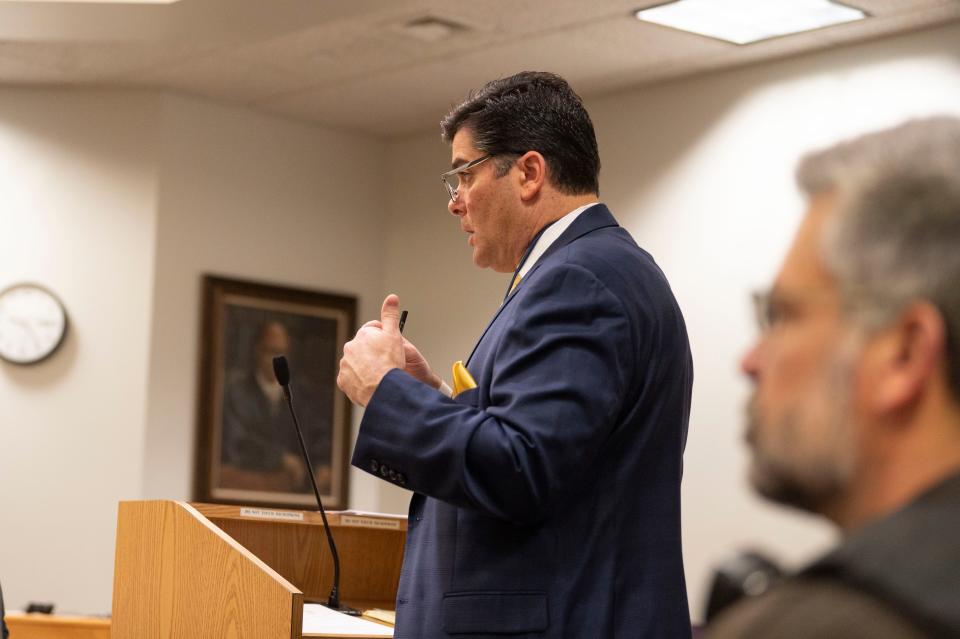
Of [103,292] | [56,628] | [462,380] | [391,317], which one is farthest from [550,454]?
[103,292]

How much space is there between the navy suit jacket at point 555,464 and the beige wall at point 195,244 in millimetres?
3818

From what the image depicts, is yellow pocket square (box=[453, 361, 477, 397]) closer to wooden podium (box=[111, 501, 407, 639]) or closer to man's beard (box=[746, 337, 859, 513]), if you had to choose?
wooden podium (box=[111, 501, 407, 639])

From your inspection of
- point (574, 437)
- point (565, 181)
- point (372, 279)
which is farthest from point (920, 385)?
point (372, 279)

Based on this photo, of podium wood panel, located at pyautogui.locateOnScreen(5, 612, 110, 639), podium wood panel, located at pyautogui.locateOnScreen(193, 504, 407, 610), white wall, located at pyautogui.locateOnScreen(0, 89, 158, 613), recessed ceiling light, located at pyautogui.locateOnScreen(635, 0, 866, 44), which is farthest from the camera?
white wall, located at pyautogui.locateOnScreen(0, 89, 158, 613)

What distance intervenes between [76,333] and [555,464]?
207 inches

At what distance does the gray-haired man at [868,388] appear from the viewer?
658 millimetres

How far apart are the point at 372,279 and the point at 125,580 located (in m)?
4.90

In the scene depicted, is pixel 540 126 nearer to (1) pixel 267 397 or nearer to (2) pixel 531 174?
(2) pixel 531 174

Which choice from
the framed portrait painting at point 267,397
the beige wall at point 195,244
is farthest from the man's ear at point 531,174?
the framed portrait painting at point 267,397

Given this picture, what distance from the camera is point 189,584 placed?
2670mm

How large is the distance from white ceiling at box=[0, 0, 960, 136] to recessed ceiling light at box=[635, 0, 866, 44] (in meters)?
0.07

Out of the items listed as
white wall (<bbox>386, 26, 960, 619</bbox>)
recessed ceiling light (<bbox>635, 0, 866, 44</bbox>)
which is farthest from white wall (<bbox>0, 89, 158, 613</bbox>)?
recessed ceiling light (<bbox>635, 0, 866, 44</bbox>)

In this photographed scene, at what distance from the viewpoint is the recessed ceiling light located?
18.1 feet

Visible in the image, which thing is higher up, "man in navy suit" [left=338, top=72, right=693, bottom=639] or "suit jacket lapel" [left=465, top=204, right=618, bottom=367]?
"suit jacket lapel" [left=465, top=204, right=618, bottom=367]
